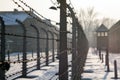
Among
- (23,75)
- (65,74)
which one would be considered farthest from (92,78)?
(65,74)

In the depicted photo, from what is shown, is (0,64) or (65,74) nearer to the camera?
(0,64)

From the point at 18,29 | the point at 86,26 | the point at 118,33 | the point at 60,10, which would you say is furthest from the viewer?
the point at 86,26

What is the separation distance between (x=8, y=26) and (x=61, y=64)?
168 ft

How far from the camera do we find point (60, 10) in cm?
518

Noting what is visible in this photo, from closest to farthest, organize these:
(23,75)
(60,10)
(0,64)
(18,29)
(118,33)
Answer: (0,64), (60,10), (23,75), (118,33), (18,29)

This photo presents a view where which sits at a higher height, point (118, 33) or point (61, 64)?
point (118, 33)

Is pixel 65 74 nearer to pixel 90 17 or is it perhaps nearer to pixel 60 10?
pixel 60 10

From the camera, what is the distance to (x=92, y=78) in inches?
492

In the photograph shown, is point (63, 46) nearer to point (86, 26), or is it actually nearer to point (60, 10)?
point (60, 10)

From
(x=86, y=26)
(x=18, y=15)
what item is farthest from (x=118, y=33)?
(x=86, y=26)

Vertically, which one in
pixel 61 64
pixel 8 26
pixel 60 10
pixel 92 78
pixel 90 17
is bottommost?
pixel 92 78

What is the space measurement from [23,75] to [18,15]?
50.7 metres

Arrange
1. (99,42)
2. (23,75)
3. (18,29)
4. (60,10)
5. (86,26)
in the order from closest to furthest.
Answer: (60,10) < (23,75) < (18,29) < (99,42) < (86,26)

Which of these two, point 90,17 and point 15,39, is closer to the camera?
point 15,39
